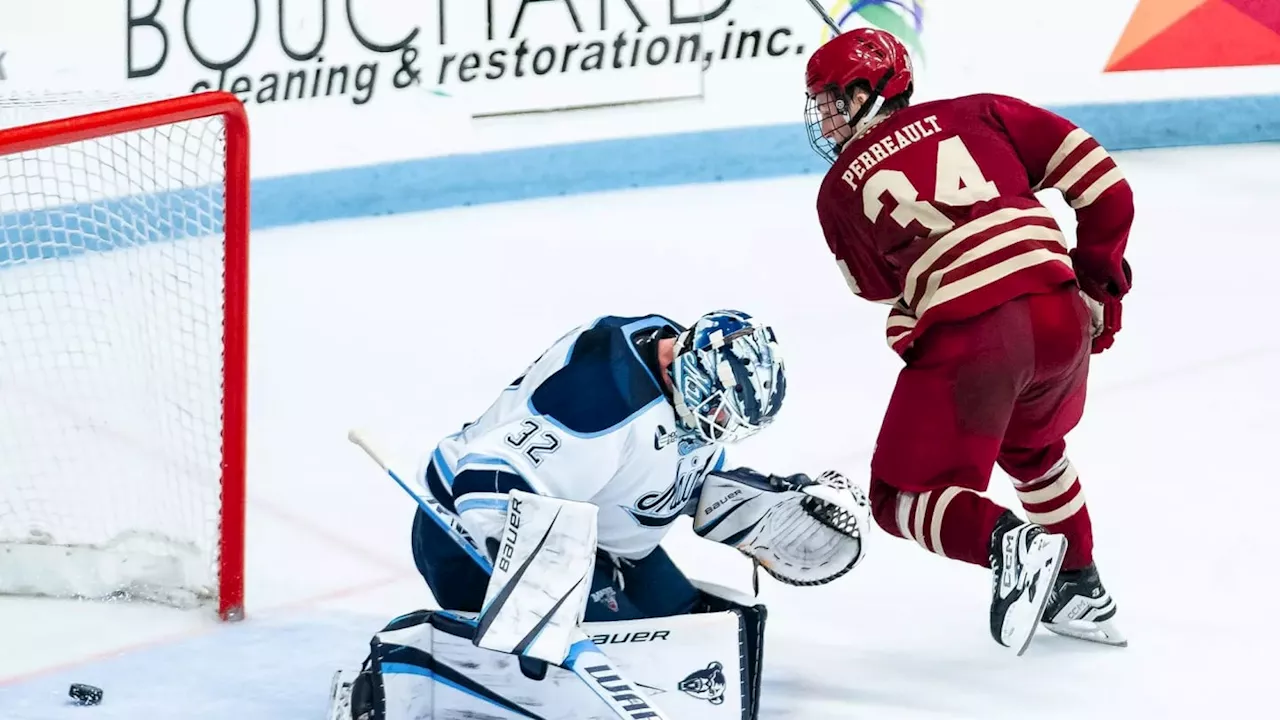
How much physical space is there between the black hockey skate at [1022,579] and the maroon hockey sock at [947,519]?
53mm

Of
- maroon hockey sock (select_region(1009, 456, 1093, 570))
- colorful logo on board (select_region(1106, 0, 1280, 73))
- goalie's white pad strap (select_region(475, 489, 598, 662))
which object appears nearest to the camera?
goalie's white pad strap (select_region(475, 489, 598, 662))

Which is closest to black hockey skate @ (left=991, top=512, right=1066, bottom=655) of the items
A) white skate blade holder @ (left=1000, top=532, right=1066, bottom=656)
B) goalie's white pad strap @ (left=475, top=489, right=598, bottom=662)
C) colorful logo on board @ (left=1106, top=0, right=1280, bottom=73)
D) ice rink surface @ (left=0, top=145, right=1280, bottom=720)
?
white skate blade holder @ (left=1000, top=532, right=1066, bottom=656)

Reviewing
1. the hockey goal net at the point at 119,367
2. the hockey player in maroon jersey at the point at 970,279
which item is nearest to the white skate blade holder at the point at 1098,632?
the hockey player in maroon jersey at the point at 970,279

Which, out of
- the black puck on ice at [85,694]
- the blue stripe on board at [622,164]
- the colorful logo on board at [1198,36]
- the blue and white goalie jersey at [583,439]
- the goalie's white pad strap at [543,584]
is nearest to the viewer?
the goalie's white pad strap at [543,584]

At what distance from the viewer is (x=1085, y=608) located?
2.75m

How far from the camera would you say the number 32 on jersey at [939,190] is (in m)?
2.48

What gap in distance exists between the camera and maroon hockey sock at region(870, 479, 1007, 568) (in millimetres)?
2434

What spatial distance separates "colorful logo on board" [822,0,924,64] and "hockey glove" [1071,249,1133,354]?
11.2 ft

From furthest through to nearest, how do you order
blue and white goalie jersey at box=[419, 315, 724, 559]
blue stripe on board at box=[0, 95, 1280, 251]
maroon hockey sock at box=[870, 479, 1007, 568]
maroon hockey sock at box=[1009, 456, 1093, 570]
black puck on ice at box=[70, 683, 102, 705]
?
blue stripe on board at box=[0, 95, 1280, 251] → maroon hockey sock at box=[1009, 456, 1093, 570] → black puck on ice at box=[70, 683, 102, 705] → maroon hockey sock at box=[870, 479, 1007, 568] → blue and white goalie jersey at box=[419, 315, 724, 559]

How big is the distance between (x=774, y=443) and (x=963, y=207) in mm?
1391

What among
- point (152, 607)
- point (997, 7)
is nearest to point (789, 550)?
point (152, 607)

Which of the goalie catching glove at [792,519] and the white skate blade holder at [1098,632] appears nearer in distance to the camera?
the goalie catching glove at [792,519]

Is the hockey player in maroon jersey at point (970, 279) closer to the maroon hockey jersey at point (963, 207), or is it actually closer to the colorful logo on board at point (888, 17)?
the maroon hockey jersey at point (963, 207)

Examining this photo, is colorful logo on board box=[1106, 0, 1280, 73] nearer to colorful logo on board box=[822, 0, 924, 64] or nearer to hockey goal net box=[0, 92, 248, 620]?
colorful logo on board box=[822, 0, 924, 64]
